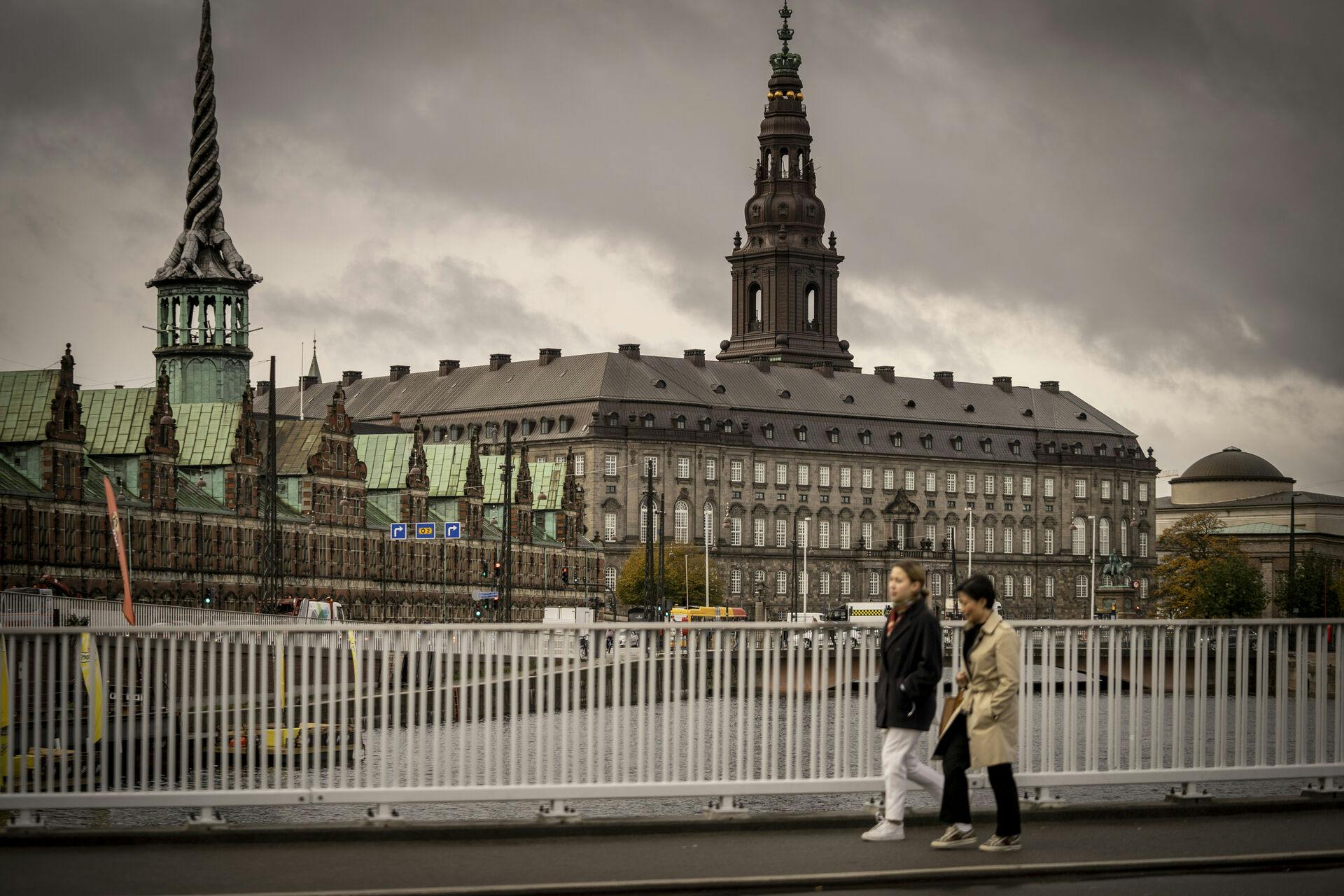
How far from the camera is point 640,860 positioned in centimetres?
1625

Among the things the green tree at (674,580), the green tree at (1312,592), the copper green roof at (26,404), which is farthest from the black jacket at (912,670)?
the green tree at (674,580)

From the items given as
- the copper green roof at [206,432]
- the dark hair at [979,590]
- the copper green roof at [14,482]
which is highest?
the copper green roof at [206,432]

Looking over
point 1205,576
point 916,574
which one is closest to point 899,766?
point 916,574

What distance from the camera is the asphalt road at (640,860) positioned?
1518 cm

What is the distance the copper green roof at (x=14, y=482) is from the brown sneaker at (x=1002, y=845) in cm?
7434

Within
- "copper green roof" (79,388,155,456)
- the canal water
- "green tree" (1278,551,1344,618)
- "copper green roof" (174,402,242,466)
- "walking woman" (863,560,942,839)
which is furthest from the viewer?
"green tree" (1278,551,1344,618)

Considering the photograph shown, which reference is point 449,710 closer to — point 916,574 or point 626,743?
point 626,743

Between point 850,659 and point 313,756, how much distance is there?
188 inches

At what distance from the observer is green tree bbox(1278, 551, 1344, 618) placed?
122m

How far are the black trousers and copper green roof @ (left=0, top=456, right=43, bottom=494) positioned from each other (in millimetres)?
74010

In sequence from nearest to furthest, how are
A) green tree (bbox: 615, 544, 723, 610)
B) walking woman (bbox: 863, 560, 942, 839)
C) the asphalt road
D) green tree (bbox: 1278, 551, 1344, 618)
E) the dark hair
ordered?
1. the asphalt road
2. the dark hair
3. walking woman (bbox: 863, 560, 942, 839)
4. green tree (bbox: 1278, 551, 1344, 618)
5. green tree (bbox: 615, 544, 723, 610)

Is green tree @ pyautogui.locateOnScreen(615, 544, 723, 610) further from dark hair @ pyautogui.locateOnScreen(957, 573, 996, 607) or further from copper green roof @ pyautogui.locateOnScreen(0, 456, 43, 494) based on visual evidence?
dark hair @ pyautogui.locateOnScreen(957, 573, 996, 607)

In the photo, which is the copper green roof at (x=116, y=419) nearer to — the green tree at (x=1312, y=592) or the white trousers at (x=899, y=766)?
the green tree at (x=1312, y=592)

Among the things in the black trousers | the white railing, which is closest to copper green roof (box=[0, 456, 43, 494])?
Answer: the white railing
